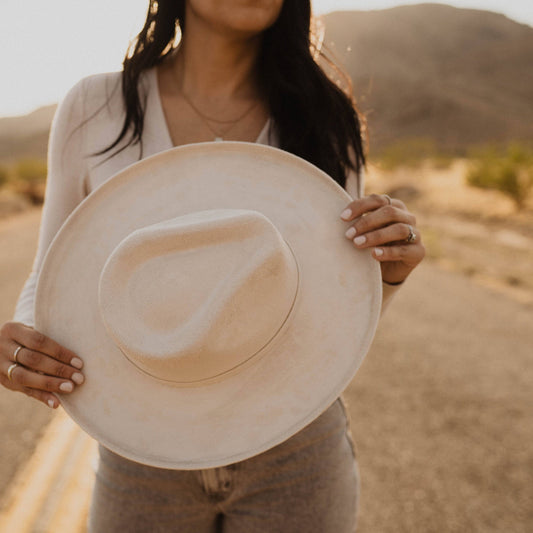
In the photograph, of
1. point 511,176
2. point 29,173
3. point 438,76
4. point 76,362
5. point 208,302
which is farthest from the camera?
point 438,76

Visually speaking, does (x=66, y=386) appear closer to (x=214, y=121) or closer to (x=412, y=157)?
(x=214, y=121)

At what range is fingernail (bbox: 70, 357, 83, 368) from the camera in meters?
1.12

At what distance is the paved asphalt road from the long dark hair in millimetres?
1880

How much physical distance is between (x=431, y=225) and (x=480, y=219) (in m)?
1.59

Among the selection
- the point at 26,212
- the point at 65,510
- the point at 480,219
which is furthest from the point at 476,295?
the point at 26,212

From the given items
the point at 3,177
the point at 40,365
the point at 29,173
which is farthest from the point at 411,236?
the point at 29,173

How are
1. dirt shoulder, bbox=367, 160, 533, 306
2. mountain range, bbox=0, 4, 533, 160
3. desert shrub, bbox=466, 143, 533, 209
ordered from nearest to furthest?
1. dirt shoulder, bbox=367, 160, 533, 306
2. desert shrub, bbox=466, 143, 533, 209
3. mountain range, bbox=0, 4, 533, 160

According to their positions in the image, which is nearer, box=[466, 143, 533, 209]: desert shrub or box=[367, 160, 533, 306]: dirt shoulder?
box=[367, 160, 533, 306]: dirt shoulder

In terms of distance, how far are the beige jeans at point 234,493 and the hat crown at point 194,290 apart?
1.15 feet

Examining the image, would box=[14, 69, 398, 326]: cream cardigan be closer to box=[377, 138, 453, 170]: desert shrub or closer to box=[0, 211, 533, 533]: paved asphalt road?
box=[0, 211, 533, 533]: paved asphalt road

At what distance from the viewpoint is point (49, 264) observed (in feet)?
3.87

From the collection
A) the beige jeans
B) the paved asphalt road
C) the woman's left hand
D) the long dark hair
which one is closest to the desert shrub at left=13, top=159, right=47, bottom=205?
the paved asphalt road

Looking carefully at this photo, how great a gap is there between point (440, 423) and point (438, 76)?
245 ft

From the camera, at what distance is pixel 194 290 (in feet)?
3.43
